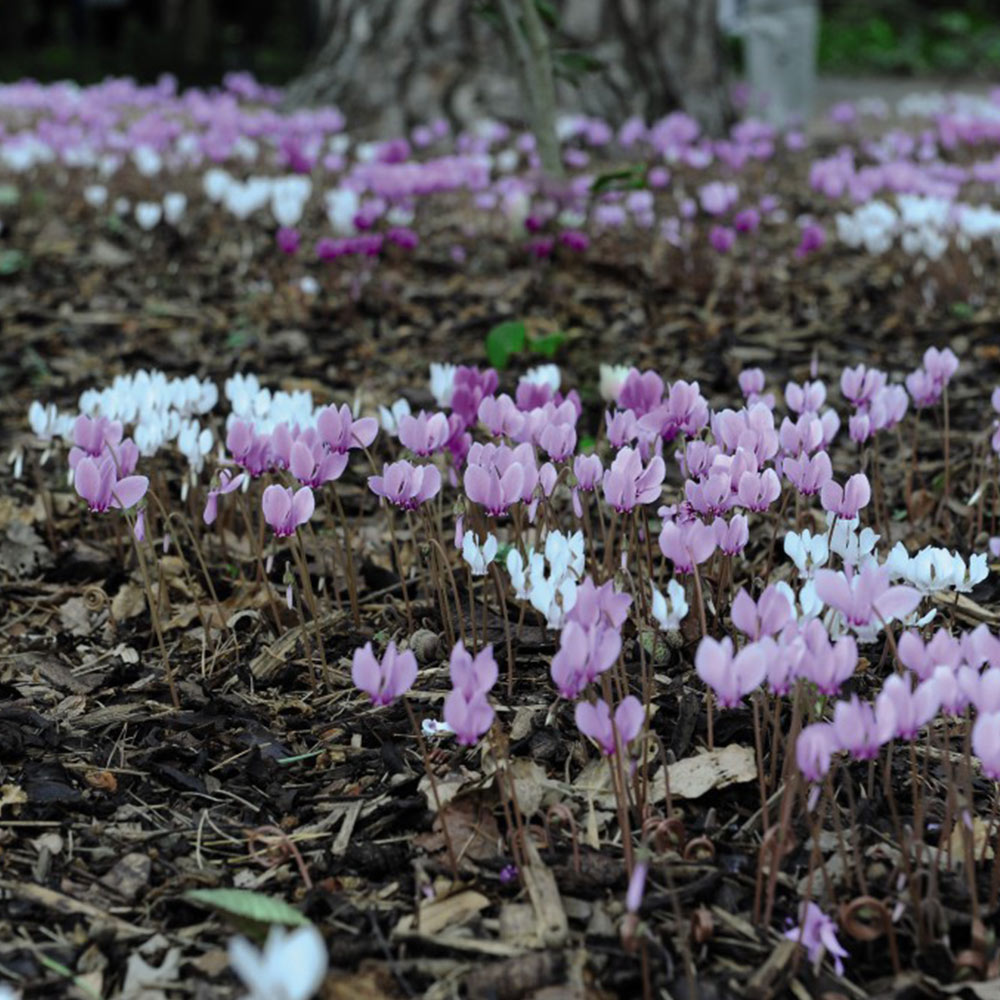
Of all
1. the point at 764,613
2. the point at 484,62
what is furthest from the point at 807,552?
the point at 484,62

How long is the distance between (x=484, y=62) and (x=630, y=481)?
6.08m

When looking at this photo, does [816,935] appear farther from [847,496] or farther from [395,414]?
[395,414]

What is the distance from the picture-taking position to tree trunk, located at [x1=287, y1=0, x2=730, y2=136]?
765cm

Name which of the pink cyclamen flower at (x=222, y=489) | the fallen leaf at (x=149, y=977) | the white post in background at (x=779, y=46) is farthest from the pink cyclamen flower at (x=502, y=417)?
the white post in background at (x=779, y=46)

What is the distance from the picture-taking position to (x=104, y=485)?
7.48 feet

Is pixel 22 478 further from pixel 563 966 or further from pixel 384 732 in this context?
pixel 563 966

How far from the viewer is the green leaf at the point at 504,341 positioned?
3.87 m

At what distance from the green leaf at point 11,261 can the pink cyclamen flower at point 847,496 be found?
173 inches

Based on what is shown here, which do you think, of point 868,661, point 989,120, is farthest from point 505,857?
point 989,120

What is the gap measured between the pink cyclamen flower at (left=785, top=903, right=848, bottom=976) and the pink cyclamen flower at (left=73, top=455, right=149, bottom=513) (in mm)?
1302

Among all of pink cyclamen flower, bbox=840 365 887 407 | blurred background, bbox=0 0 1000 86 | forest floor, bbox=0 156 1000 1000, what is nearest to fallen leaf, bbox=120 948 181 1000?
forest floor, bbox=0 156 1000 1000

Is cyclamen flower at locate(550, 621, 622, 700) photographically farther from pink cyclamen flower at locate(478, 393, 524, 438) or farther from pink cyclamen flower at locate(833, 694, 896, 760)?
pink cyclamen flower at locate(478, 393, 524, 438)

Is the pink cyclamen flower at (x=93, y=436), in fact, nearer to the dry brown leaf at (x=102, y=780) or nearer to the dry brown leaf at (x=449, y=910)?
the dry brown leaf at (x=102, y=780)

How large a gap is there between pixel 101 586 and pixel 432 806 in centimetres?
124
